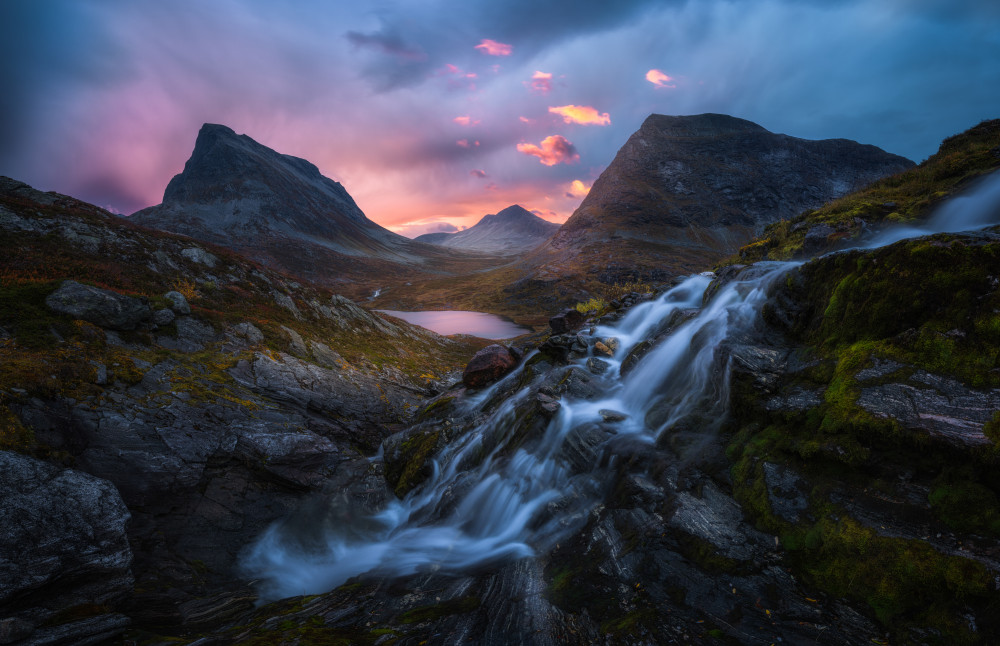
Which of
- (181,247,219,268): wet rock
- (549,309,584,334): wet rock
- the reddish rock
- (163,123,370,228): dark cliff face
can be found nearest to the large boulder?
the reddish rock

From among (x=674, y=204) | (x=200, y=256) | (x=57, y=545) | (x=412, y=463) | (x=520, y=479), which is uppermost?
(x=674, y=204)

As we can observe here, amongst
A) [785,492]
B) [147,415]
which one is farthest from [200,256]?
[785,492]

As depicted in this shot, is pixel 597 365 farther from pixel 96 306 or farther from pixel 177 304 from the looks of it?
pixel 96 306

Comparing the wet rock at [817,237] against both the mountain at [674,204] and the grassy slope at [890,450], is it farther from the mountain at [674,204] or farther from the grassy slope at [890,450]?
the mountain at [674,204]

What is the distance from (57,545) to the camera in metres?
6.83

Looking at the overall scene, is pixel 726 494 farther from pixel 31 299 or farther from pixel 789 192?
pixel 789 192

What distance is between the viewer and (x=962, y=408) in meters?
5.31

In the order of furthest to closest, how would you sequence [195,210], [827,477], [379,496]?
[195,210] < [379,496] < [827,477]

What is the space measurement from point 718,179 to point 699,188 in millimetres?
10725

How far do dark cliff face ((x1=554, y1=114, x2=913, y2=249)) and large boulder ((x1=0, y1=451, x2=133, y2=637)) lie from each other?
138605mm

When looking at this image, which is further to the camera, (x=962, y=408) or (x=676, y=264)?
(x=676, y=264)

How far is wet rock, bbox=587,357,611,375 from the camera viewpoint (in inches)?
566

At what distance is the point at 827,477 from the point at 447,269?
185327 millimetres

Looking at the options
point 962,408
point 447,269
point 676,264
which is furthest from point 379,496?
point 447,269
